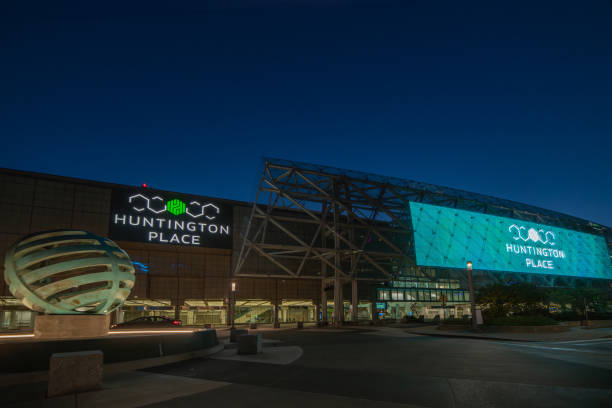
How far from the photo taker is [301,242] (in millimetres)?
43438

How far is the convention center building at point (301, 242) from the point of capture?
1740 inches

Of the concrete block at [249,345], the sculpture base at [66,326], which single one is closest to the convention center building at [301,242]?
the concrete block at [249,345]

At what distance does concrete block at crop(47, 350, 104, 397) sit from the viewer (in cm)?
768

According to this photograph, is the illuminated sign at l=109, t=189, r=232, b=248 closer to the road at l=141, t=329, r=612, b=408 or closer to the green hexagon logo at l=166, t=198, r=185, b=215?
the green hexagon logo at l=166, t=198, r=185, b=215

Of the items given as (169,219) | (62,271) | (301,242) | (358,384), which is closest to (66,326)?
(62,271)

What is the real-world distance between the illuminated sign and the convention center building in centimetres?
12

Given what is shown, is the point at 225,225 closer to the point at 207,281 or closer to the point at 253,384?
the point at 207,281

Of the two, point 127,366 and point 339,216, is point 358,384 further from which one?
point 339,216

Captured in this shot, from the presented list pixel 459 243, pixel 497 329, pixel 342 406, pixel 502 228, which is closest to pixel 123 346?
pixel 342 406

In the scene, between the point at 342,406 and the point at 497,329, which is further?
the point at 497,329

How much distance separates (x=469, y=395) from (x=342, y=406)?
8.29ft

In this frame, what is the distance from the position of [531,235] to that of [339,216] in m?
27.3

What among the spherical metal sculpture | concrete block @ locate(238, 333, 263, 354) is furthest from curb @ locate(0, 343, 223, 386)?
the spherical metal sculpture

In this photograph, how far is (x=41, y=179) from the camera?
43.4m
